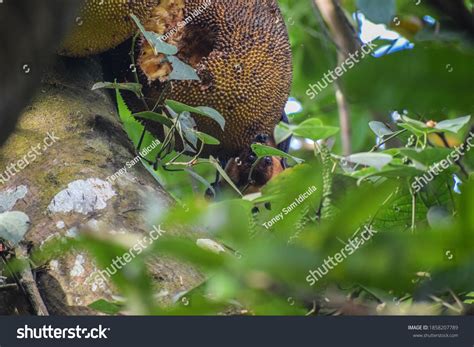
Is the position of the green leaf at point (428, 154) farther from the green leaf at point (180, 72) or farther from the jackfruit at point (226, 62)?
the jackfruit at point (226, 62)

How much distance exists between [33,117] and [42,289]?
330 mm

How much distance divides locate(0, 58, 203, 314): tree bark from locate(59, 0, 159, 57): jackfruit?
43 millimetres

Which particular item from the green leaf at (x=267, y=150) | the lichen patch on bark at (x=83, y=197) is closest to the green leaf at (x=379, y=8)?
the lichen patch on bark at (x=83, y=197)

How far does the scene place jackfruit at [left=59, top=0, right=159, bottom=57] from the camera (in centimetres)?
113

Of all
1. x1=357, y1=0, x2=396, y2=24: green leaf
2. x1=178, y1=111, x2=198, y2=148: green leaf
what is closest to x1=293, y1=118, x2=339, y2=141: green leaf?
x1=178, y1=111, x2=198, y2=148: green leaf

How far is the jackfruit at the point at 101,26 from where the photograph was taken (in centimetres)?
113

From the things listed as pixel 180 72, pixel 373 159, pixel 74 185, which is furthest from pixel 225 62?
pixel 373 159

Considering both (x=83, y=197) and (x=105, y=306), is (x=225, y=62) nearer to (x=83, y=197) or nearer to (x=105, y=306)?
(x=83, y=197)

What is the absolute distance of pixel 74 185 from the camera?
96 centimetres

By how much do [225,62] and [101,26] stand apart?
10.5 inches

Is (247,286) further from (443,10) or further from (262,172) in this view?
(262,172)

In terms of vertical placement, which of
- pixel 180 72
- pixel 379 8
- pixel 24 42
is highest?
pixel 24 42

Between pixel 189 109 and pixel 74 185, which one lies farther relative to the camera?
pixel 189 109

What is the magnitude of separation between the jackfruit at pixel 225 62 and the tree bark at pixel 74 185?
0.17m
